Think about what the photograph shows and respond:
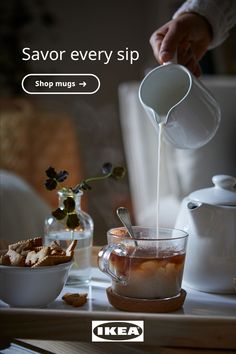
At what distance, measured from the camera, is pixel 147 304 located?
63 cm

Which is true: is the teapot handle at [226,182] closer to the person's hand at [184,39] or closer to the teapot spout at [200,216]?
the teapot spout at [200,216]

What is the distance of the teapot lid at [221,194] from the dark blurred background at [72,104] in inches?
7.8

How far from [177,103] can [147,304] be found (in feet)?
0.74

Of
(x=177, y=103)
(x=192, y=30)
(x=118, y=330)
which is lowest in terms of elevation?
(x=118, y=330)

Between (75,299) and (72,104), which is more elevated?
(72,104)

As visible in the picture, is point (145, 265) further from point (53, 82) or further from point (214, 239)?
point (53, 82)

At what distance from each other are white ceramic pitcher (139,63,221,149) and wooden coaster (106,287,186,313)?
7.5 inches

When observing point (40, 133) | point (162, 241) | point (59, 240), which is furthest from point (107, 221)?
point (40, 133)

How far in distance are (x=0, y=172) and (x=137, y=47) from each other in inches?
25.0

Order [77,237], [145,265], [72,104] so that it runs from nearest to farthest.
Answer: [145,265]
[77,237]
[72,104]

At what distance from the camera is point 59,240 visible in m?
0.74

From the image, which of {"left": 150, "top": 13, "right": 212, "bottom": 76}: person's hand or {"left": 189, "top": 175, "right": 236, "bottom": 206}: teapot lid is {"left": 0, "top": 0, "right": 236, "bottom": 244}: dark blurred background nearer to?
{"left": 150, "top": 13, "right": 212, "bottom": 76}: person's hand

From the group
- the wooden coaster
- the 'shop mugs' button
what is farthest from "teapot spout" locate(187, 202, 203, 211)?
the 'shop mugs' button

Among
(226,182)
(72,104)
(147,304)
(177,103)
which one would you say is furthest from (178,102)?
(72,104)
